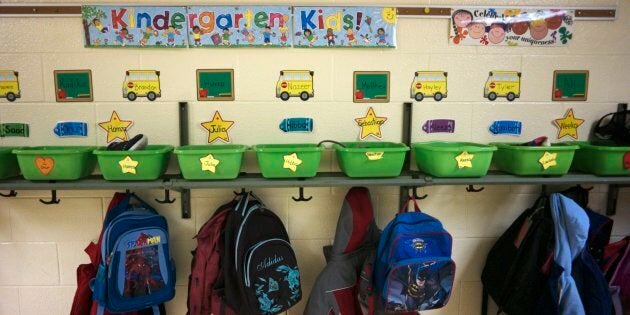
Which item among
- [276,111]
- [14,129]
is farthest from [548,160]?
[14,129]

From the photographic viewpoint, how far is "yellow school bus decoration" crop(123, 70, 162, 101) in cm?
166

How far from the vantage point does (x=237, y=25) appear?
1636 mm

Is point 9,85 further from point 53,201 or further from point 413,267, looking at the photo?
point 413,267

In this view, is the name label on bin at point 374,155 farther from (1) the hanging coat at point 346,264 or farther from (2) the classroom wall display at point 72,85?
(2) the classroom wall display at point 72,85

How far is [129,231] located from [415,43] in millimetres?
1494

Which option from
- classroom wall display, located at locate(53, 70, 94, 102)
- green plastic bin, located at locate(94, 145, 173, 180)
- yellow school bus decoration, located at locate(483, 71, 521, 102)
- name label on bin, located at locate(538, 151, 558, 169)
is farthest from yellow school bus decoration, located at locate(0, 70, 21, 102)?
name label on bin, located at locate(538, 151, 558, 169)

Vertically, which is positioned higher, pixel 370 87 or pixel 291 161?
pixel 370 87

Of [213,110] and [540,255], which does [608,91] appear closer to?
[540,255]

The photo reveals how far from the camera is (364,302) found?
1.52 m

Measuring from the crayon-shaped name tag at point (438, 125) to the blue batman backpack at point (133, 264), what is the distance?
128 cm

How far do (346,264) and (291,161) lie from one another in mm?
522

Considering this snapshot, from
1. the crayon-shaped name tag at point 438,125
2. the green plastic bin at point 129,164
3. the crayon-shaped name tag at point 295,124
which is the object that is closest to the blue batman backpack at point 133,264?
the green plastic bin at point 129,164

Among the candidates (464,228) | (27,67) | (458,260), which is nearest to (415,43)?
(464,228)

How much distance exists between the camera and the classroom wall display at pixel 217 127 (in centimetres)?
168
